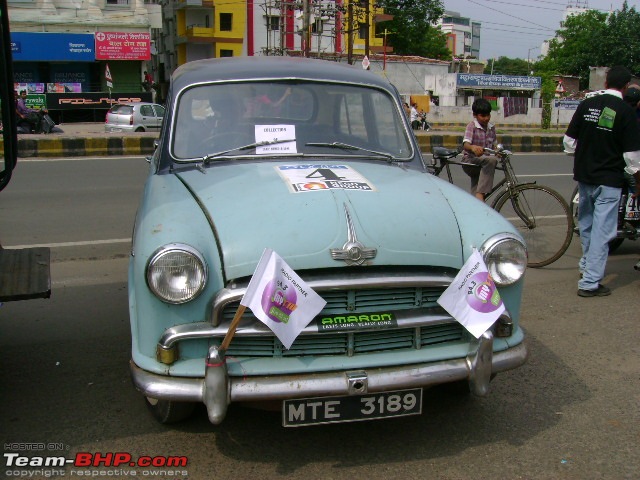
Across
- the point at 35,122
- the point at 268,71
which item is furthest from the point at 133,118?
the point at 268,71

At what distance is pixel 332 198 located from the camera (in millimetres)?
3275

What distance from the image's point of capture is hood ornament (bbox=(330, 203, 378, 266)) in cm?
295

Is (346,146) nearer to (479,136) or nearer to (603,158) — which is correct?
(603,158)

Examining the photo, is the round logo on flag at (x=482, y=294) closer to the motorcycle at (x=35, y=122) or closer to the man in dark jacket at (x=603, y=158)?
the man in dark jacket at (x=603, y=158)

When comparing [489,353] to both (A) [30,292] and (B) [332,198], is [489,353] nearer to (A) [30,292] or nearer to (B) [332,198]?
(B) [332,198]

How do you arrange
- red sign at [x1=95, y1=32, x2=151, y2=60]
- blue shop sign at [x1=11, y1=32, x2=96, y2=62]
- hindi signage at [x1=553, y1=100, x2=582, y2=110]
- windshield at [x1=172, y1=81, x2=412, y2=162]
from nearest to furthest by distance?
1. windshield at [x1=172, y1=81, x2=412, y2=162]
2. blue shop sign at [x1=11, y1=32, x2=96, y2=62]
3. red sign at [x1=95, y1=32, x2=151, y2=60]
4. hindi signage at [x1=553, y1=100, x2=582, y2=110]

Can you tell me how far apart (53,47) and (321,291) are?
124ft

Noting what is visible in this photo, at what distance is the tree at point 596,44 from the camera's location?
222 feet

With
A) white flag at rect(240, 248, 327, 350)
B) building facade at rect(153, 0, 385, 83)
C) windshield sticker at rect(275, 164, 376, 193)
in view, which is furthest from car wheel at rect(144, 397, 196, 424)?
building facade at rect(153, 0, 385, 83)

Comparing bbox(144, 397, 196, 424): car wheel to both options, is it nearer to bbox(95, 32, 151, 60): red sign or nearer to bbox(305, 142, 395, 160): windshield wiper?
bbox(305, 142, 395, 160): windshield wiper

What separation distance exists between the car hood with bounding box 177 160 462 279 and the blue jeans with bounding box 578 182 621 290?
8.41ft

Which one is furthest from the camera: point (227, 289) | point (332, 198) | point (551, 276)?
point (551, 276)

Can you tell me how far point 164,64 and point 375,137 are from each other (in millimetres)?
61080

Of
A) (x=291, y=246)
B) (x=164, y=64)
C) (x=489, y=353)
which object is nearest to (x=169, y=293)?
(x=291, y=246)
